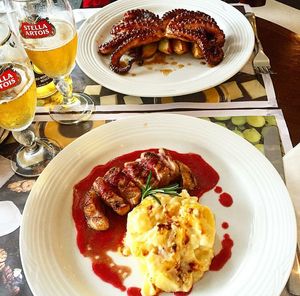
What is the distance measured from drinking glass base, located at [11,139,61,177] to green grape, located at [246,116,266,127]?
753mm

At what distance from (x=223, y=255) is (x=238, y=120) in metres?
0.63

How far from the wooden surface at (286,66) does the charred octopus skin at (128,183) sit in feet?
1.71

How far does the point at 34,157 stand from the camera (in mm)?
1612

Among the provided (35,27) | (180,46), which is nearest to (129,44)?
(180,46)

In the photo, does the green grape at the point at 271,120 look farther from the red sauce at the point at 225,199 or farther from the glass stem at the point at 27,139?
the glass stem at the point at 27,139

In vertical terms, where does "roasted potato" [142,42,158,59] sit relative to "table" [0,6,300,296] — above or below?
above

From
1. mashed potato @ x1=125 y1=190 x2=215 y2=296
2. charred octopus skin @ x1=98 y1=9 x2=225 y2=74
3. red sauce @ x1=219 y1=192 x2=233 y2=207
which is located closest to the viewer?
mashed potato @ x1=125 y1=190 x2=215 y2=296

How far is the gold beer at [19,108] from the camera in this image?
1354mm

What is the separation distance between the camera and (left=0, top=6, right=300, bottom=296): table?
129cm

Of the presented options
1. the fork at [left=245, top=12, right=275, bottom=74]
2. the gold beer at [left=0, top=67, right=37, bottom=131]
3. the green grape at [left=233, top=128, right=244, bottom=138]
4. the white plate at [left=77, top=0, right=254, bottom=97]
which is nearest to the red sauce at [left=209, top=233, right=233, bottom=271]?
the green grape at [left=233, top=128, right=244, bottom=138]

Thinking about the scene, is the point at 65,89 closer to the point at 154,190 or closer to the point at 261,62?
the point at 154,190

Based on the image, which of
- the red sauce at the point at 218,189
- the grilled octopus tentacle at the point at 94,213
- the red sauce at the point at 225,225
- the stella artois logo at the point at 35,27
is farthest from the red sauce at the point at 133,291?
the stella artois logo at the point at 35,27

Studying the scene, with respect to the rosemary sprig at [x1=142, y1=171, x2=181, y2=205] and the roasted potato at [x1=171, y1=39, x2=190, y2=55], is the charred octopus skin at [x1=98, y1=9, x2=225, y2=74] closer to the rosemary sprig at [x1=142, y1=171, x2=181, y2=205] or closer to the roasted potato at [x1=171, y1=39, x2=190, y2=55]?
the roasted potato at [x1=171, y1=39, x2=190, y2=55]

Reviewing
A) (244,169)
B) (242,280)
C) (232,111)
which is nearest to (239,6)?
(232,111)
